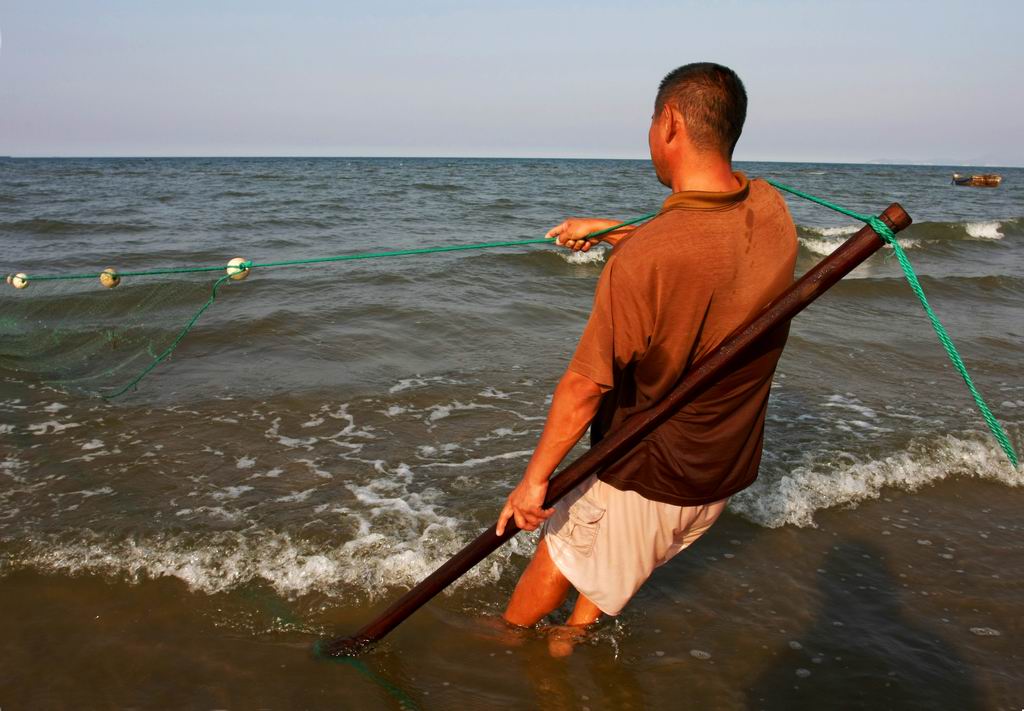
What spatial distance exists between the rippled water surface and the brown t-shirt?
123 cm

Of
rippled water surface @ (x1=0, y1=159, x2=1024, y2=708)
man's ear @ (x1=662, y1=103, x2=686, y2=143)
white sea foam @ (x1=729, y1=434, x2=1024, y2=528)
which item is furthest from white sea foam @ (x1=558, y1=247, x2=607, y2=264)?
man's ear @ (x1=662, y1=103, x2=686, y2=143)

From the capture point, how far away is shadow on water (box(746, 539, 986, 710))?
2.99 meters

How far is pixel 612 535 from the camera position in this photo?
8.21 ft

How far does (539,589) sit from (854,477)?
299 cm

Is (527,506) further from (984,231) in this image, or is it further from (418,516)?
(984,231)

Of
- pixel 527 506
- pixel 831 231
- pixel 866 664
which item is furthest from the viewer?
pixel 831 231

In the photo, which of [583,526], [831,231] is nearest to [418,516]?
[583,526]

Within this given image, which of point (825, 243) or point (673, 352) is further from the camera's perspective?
point (825, 243)

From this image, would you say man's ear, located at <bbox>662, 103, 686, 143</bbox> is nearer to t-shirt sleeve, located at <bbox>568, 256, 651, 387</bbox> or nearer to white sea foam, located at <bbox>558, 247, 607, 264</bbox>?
t-shirt sleeve, located at <bbox>568, 256, 651, 387</bbox>

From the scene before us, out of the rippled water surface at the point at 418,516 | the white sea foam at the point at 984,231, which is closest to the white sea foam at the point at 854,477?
the rippled water surface at the point at 418,516

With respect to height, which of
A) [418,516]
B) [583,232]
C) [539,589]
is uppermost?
[583,232]

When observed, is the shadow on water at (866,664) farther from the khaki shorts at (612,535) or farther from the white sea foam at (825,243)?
the white sea foam at (825,243)

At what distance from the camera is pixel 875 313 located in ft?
32.8

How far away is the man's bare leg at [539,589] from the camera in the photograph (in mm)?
2764
